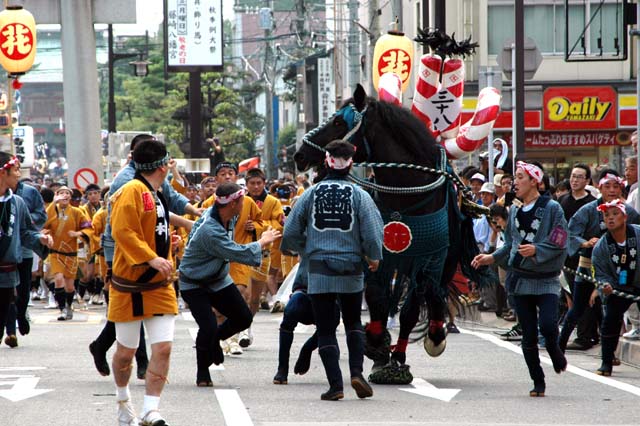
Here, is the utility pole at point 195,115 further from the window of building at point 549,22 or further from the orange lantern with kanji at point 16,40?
the orange lantern with kanji at point 16,40

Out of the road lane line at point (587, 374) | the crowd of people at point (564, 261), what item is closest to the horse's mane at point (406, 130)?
the crowd of people at point (564, 261)

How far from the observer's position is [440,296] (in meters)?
11.9

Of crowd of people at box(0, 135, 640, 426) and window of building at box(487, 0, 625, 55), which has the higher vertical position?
window of building at box(487, 0, 625, 55)

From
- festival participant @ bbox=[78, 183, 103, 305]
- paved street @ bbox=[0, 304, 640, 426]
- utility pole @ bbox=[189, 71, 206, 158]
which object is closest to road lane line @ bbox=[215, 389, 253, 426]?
paved street @ bbox=[0, 304, 640, 426]

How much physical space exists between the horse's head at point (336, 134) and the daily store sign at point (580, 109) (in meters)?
24.7

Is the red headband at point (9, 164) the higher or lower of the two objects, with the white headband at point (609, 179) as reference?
higher

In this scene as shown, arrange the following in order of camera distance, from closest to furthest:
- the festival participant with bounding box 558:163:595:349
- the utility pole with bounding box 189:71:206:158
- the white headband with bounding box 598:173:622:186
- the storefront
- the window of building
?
the white headband with bounding box 598:173:622:186
the festival participant with bounding box 558:163:595:349
the storefront
the window of building
the utility pole with bounding box 189:71:206:158

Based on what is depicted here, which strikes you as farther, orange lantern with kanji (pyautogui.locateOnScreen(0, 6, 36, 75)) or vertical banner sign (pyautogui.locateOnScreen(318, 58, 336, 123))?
vertical banner sign (pyautogui.locateOnScreen(318, 58, 336, 123))

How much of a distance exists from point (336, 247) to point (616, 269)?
3532mm

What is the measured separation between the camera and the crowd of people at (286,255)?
28.8 ft

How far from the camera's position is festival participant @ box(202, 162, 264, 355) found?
14.1 meters

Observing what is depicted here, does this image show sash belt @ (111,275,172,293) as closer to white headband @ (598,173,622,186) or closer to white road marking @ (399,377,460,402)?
white road marking @ (399,377,460,402)

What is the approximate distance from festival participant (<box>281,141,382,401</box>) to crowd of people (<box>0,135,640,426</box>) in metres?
0.01

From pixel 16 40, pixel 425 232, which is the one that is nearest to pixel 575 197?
pixel 425 232
